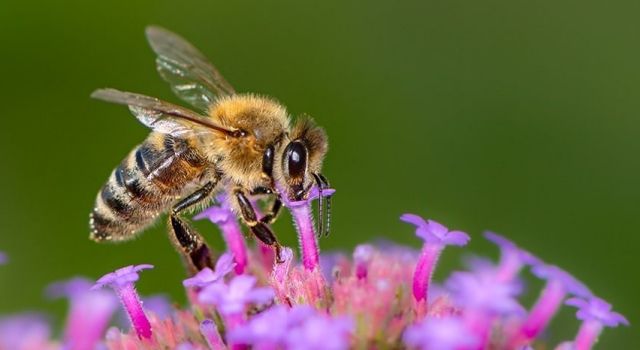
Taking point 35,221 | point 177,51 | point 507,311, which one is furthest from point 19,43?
point 507,311

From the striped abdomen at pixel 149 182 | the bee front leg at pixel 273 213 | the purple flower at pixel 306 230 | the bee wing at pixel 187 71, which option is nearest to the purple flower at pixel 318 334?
the purple flower at pixel 306 230

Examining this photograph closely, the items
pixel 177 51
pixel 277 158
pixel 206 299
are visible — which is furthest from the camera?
pixel 177 51

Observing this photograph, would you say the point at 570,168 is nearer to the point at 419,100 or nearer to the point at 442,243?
the point at 419,100

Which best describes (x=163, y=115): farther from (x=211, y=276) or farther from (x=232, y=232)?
(x=211, y=276)

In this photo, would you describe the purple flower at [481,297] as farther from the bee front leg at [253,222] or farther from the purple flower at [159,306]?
the purple flower at [159,306]

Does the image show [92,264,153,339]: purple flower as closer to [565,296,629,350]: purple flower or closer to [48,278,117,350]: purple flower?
[48,278,117,350]: purple flower

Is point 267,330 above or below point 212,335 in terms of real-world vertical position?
above

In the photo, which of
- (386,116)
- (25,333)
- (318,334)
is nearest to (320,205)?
(318,334)
